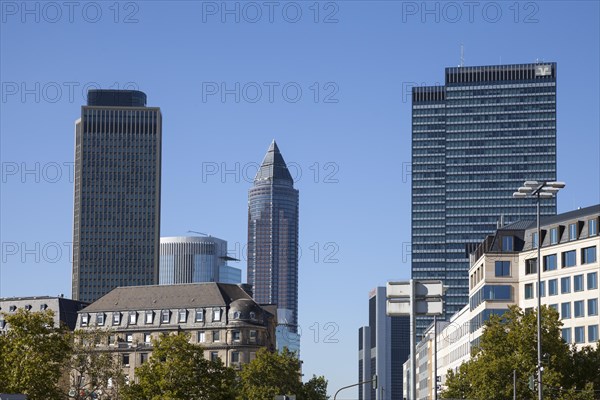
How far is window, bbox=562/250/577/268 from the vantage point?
122 m

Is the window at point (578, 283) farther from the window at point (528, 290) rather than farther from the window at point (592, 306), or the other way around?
the window at point (528, 290)

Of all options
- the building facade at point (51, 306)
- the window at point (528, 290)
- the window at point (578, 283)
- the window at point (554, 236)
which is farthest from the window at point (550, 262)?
the building facade at point (51, 306)

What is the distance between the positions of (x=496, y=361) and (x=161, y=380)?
31.9 meters

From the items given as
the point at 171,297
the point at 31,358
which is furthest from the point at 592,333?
the point at 171,297

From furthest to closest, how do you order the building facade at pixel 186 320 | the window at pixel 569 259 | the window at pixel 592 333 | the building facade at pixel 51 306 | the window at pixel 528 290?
1. the building facade at pixel 51 306
2. the building facade at pixel 186 320
3. the window at pixel 528 290
4. the window at pixel 569 259
5. the window at pixel 592 333

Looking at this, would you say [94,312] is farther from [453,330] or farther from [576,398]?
[576,398]

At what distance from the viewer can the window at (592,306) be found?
118562mm

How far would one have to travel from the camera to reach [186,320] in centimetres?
17612

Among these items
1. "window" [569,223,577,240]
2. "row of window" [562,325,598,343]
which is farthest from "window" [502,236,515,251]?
"row of window" [562,325,598,343]

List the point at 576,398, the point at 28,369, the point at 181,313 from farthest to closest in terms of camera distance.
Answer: the point at 181,313
the point at 28,369
the point at 576,398

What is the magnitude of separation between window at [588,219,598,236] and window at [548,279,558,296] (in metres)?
7.33

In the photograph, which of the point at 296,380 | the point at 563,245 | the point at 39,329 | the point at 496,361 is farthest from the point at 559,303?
the point at 39,329

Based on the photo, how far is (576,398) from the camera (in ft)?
285

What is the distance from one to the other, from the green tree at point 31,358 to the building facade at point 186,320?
72.8m
